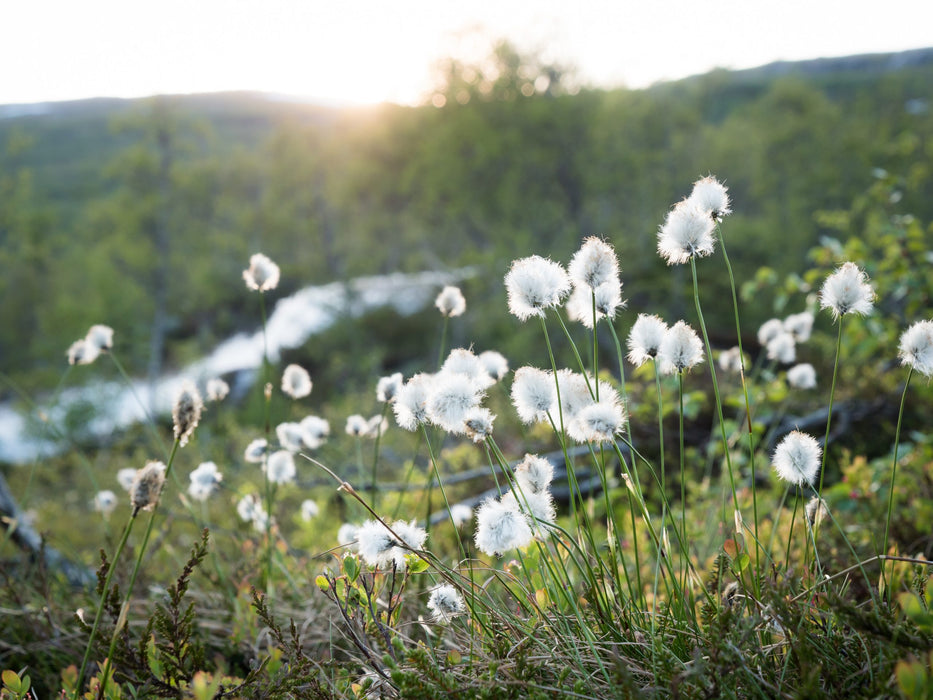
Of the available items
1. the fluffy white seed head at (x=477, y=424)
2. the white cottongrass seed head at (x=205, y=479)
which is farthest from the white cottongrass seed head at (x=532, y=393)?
the white cottongrass seed head at (x=205, y=479)

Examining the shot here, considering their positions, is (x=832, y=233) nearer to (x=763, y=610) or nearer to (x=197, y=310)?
(x=763, y=610)

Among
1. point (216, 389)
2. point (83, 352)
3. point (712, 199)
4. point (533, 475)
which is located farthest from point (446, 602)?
point (83, 352)

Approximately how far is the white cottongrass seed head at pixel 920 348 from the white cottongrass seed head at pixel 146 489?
1544mm

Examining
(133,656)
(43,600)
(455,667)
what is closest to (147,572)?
(43,600)

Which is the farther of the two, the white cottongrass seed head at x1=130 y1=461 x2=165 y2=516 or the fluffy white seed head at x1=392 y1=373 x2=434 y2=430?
the fluffy white seed head at x1=392 y1=373 x2=434 y2=430

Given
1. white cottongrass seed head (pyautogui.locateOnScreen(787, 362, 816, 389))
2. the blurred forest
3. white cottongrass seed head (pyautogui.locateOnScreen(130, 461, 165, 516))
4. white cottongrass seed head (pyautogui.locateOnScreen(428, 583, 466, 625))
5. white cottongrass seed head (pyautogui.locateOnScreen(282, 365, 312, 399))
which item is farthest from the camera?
the blurred forest

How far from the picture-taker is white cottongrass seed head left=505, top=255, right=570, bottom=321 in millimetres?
1278

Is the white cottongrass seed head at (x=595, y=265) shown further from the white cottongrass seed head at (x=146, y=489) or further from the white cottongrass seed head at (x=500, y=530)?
the white cottongrass seed head at (x=146, y=489)

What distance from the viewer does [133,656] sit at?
129 cm

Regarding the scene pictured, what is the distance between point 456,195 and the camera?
561 inches

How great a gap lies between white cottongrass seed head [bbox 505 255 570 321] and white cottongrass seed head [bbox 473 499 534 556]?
16.9 inches

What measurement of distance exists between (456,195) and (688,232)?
13477mm

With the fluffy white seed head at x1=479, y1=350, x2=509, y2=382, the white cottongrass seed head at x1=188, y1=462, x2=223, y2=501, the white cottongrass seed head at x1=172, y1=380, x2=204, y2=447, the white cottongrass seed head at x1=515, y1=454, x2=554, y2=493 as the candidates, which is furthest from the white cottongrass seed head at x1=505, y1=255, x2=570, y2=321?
the white cottongrass seed head at x1=188, y1=462, x2=223, y2=501

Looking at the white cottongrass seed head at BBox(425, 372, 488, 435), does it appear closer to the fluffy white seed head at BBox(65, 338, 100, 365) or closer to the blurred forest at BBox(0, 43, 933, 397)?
the fluffy white seed head at BBox(65, 338, 100, 365)
